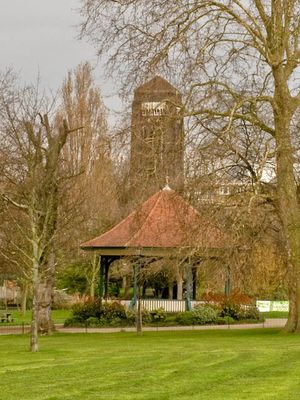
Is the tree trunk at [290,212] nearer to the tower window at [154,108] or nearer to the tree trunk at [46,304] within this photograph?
the tower window at [154,108]

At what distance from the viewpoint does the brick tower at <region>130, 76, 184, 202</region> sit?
64.0 feet

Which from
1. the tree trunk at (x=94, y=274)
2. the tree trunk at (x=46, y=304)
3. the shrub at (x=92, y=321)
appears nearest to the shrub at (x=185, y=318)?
the shrub at (x=92, y=321)

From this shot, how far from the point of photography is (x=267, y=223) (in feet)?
74.2

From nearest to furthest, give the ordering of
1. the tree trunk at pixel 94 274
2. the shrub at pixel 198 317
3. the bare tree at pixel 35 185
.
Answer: the bare tree at pixel 35 185 → the shrub at pixel 198 317 → the tree trunk at pixel 94 274

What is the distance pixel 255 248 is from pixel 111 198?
25389 mm

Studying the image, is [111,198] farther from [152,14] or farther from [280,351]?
[280,351]

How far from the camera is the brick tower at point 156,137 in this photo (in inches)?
768

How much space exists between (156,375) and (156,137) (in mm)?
9680

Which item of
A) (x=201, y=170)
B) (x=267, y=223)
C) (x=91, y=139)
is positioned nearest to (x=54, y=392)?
(x=201, y=170)

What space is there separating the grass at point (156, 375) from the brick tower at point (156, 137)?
234 inches

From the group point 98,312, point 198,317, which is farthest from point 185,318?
point 98,312

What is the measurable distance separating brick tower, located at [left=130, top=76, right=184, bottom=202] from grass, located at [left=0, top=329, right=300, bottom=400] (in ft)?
19.5

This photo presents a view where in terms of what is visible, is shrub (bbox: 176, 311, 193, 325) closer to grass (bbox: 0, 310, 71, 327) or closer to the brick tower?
grass (bbox: 0, 310, 71, 327)

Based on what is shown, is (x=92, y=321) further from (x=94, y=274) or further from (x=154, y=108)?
(x=154, y=108)
